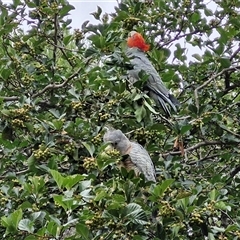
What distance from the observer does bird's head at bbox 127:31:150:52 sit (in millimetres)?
2536

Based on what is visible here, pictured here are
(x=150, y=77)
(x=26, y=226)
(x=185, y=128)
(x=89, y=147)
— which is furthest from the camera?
(x=150, y=77)

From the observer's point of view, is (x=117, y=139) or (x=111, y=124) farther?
(x=111, y=124)

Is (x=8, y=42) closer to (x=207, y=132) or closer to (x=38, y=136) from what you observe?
(x=38, y=136)

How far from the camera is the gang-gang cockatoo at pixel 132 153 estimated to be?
2109 mm

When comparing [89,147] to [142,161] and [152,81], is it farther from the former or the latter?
[152,81]

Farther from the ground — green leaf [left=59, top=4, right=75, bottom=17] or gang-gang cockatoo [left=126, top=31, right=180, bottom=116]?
green leaf [left=59, top=4, right=75, bottom=17]

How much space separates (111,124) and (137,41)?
1.66 feet

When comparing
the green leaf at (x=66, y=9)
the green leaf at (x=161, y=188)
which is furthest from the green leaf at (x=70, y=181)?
the green leaf at (x=66, y=9)

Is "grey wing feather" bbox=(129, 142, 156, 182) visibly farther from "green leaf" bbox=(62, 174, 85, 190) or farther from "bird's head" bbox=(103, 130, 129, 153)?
"green leaf" bbox=(62, 174, 85, 190)

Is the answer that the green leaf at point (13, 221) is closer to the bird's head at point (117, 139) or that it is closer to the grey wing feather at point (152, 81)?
the bird's head at point (117, 139)

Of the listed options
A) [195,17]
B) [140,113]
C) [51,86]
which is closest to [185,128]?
[140,113]

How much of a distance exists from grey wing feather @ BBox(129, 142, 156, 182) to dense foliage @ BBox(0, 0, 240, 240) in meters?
0.06

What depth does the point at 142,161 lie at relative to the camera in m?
2.12

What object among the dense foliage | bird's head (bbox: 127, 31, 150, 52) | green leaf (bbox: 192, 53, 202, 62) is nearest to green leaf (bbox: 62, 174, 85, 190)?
the dense foliage
